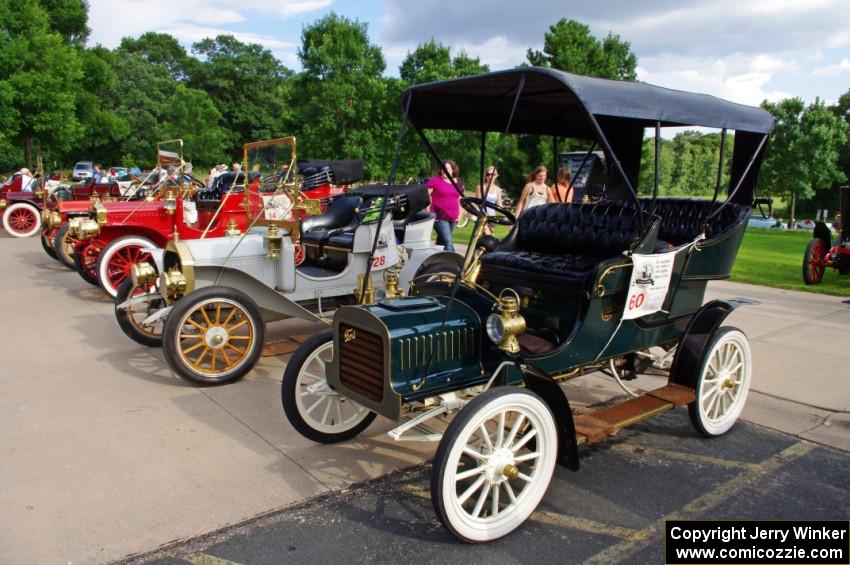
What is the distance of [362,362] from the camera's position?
3090 millimetres

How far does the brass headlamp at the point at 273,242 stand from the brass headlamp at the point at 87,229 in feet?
11.8

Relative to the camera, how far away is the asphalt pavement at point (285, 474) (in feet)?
8.98

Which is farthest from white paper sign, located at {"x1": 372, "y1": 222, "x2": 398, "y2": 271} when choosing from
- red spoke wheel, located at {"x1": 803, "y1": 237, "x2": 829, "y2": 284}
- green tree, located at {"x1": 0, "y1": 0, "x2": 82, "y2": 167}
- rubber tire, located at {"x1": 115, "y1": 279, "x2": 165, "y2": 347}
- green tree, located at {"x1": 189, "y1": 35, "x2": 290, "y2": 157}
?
green tree, located at {"x1": 189, "y1": 35, "x2": 290, "y2": 157}

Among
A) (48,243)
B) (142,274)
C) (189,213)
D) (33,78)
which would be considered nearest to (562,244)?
(142,274)

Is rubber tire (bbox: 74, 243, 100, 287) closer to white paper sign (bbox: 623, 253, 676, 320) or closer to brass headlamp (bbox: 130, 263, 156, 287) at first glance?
brass headlamp (bbox: 130, 263, 156, 287)

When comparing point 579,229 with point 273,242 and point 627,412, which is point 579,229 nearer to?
point 627,412

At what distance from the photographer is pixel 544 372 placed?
3080mm

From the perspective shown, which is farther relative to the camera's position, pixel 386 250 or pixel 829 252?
pixel 829 252

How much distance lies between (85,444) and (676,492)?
10.7 ft

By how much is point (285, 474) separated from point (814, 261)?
810 centimetres

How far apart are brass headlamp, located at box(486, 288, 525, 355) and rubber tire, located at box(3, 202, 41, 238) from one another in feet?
47.7

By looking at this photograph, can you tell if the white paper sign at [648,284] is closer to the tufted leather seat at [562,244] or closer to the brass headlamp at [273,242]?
the tufted leather seat at [562,244]

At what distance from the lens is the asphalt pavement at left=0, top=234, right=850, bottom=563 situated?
2736 mm

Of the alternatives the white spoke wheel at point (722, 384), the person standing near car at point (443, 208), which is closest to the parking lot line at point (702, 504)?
the white spoke wheel at point (722, 384)
